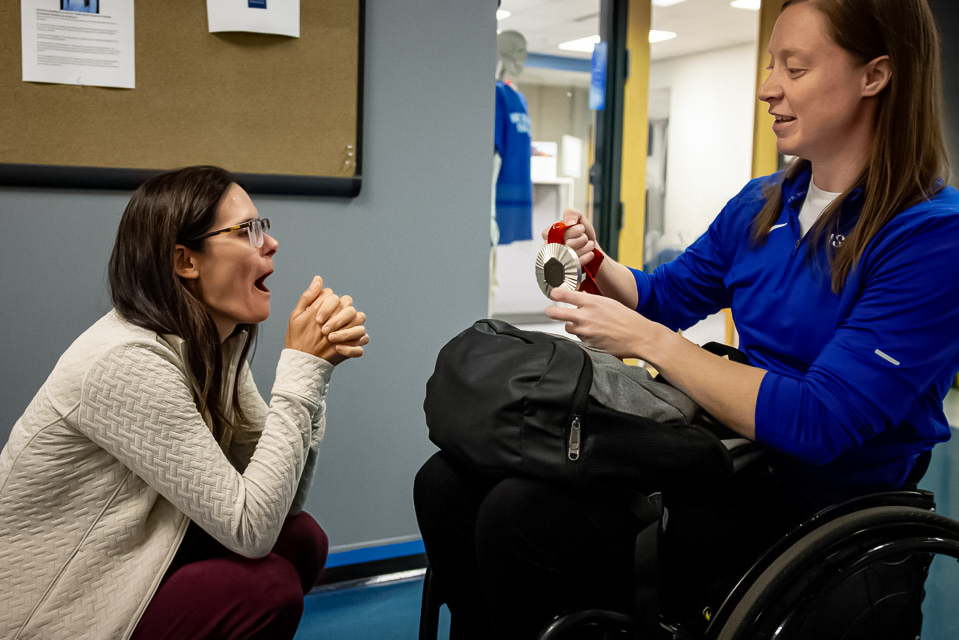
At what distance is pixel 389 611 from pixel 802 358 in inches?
54.5

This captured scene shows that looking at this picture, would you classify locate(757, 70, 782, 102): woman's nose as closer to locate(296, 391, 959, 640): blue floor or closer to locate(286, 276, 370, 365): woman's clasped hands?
locate(286, 276, 370, 365): woman's clasped hands

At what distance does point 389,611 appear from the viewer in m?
2.09

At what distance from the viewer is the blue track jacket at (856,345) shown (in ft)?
3.38

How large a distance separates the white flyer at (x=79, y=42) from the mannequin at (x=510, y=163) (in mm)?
1692

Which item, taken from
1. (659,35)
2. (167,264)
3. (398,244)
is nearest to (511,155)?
(659,35)

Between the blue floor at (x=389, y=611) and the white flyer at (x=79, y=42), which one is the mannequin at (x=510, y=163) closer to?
the blue floor at (x=389, y=611)

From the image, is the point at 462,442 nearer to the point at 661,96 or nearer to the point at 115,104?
the point at 115,104

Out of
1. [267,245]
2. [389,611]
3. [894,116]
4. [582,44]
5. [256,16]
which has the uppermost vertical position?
[582,44]

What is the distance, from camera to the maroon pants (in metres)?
1.17

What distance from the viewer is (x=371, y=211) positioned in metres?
2.21

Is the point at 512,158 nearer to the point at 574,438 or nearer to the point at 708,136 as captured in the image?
the point at 708,136

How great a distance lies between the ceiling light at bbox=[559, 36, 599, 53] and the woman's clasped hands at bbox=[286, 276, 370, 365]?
8.20 feet

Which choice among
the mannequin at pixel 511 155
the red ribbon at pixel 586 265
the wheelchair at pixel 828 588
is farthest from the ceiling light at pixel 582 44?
the wheelchair at pixel 828 588

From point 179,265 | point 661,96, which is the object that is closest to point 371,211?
point 179,265
